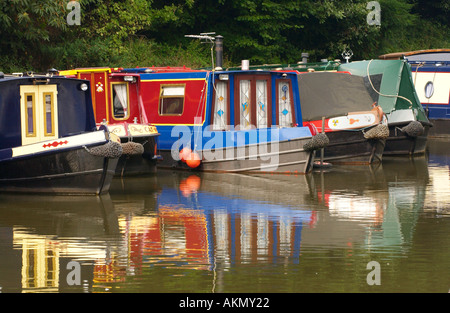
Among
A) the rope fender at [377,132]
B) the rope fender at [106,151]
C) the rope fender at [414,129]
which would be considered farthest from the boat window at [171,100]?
the rope fender at [414,129]

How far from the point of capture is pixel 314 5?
32938 mm

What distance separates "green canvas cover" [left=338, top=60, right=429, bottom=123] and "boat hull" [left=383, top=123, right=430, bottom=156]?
0.43m

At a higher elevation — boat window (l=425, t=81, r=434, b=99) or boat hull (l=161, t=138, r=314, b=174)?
boat window (l=425, t=81, r=434, b=99)

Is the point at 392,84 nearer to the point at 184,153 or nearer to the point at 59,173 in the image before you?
the point at 184,153

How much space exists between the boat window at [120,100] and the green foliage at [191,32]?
3.14 meters

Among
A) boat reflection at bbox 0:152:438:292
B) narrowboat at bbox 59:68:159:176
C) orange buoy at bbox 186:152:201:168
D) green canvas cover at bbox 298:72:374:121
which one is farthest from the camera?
green canvas cover at bbox 298:72:374:121

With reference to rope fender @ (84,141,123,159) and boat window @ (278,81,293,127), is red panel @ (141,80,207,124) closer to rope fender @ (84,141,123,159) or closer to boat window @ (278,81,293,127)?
boat window @ (278,81,293,127)

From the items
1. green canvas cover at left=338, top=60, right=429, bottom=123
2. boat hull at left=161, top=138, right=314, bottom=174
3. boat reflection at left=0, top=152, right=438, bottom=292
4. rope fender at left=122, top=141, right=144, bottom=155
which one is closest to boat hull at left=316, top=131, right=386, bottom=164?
boat hull at left=161, top=138, right=314, bottom=174

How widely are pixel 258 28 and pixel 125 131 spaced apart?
620 inches

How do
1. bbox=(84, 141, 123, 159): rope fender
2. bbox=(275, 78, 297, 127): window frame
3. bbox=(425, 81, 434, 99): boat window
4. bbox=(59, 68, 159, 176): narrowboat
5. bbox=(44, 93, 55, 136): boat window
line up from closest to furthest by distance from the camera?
bbox=(84, 141, 123, 159): rope fender → bbox=(44, 93, 55, 136): boat window → bbox=(59, 68, 159, 176): narrowboat → bbox=(275, 78, 297, 127): window frame → bbox=(425, 81, 434, 99): boat window

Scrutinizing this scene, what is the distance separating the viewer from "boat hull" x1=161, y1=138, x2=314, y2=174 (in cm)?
1703

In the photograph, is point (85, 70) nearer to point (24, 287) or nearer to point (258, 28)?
point (24, 287)

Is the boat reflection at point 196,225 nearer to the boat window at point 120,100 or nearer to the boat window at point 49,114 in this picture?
the boat window at point 49,114

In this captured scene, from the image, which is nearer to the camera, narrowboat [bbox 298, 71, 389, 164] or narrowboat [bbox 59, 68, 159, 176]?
narrowboat [bbox 59, 68, 159, 176]
